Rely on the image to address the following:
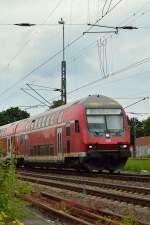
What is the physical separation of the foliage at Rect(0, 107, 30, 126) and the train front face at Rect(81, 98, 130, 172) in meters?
89.1

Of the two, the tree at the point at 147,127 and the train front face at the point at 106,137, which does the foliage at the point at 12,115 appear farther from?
the train front face at the point at 106,137

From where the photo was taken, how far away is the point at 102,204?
15.0 meters

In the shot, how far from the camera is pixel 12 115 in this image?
12131 cm

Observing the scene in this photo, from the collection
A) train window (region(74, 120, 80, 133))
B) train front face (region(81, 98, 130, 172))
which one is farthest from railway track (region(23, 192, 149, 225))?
train window (region(74, 120, 80, 133))

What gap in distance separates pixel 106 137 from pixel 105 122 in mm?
839

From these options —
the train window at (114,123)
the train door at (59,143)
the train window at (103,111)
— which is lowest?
the train door at (59,143)

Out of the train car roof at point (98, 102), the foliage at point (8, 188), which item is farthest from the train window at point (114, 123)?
the foliage at point (8, 188)

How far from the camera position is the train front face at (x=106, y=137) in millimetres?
28391

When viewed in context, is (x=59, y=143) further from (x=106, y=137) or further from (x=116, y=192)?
(x=116, y=192)

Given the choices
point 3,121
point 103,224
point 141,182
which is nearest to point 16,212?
point 103,224

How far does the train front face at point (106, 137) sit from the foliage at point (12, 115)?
89111mm

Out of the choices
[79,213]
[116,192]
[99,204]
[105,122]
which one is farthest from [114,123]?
[79,213]

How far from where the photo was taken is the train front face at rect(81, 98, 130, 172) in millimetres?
28391

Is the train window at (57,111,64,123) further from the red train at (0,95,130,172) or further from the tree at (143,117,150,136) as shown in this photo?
the tree at (143,117,150,136)
